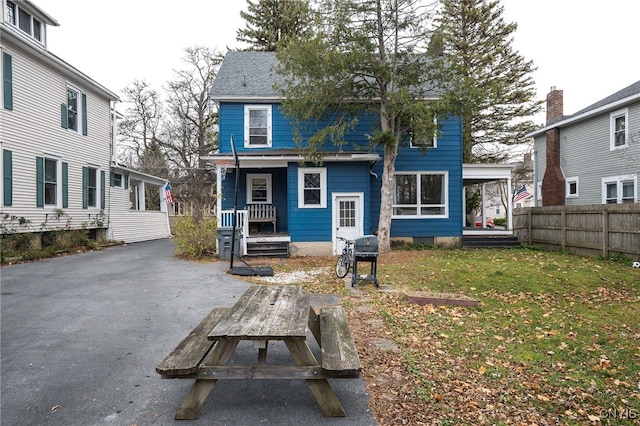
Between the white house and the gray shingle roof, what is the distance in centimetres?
602

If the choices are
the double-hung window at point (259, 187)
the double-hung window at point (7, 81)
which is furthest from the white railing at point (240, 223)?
the double-hung window at point (7, 81)

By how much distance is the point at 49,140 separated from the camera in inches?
548

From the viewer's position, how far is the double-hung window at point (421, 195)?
50.4 ft

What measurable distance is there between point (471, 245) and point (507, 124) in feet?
52.3

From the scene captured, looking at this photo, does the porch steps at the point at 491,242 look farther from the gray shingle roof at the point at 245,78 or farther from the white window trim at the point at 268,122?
the gray shingle roof at the point at 245,78

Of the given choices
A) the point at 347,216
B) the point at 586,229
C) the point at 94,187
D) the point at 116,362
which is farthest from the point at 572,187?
the point at 94,187

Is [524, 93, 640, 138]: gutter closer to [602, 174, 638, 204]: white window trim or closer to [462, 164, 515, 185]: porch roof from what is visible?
[602, 174, 638, 204]: white window trim

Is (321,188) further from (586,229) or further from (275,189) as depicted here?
(586,229)

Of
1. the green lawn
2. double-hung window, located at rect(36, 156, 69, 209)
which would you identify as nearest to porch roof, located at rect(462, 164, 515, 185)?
the green lawn

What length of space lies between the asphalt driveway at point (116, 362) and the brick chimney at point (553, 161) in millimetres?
18182

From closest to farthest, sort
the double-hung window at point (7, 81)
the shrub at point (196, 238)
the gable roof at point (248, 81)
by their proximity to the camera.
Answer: the double-hung window at point (7, 81) < the shrub at point (196, 238) < the gable roof at point (248, 81)

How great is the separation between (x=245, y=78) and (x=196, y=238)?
25.2 ft

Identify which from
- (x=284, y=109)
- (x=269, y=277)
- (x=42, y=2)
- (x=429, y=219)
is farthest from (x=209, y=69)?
(x=269, y=277)

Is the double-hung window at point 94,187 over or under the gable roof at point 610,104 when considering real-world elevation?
under
